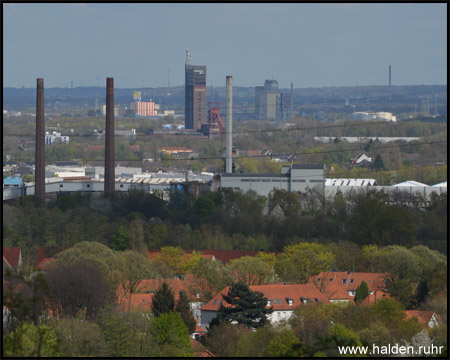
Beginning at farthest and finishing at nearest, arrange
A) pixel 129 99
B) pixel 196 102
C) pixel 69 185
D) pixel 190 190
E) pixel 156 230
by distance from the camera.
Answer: pixel 129 99 → pixel 196 102 → pixel 69 185 → pixel 190 190 → pixel 156 230

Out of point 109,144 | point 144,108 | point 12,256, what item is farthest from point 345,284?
A: point 144,108

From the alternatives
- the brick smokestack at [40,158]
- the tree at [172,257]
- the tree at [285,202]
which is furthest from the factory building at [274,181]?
the tree at [172,257]

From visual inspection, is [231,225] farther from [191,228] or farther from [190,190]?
[190,190]

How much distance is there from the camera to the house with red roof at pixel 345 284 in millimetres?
17906

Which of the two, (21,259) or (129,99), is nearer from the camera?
(21,259)

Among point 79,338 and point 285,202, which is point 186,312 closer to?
point 79,338

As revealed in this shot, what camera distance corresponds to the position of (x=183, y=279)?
65.2ft

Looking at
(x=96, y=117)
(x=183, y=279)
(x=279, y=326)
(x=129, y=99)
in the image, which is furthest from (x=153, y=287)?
(x=129, y=99)

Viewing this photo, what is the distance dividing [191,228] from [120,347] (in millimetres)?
15084

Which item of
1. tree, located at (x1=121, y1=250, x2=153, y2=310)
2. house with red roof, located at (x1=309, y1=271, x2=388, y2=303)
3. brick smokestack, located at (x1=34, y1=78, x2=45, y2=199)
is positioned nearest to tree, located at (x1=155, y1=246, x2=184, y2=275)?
tree, located at (x1=121, y1=250, x2=153, y2=310)

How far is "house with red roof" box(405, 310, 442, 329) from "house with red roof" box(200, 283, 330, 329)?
177cm

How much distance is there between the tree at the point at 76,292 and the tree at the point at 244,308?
1810mm

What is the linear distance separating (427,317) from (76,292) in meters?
5.18

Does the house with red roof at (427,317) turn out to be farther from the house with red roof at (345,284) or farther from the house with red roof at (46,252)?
the house with red roof at (46,252)
